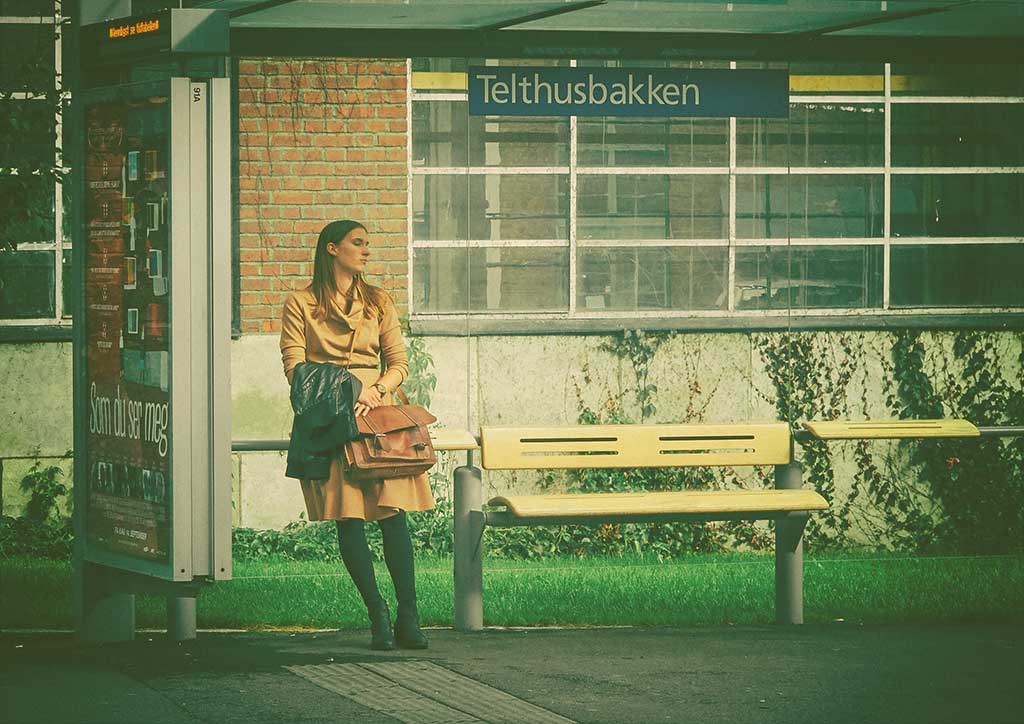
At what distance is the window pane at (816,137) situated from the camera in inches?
404

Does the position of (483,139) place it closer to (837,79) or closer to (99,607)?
(837,79)

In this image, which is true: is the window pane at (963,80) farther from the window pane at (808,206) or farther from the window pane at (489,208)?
the window pane at (489,208)

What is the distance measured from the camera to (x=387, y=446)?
7.98 metres

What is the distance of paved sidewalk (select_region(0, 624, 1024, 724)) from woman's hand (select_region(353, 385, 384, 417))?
101 cm

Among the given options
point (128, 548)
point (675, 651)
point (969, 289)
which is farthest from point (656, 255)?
point (128, 548)

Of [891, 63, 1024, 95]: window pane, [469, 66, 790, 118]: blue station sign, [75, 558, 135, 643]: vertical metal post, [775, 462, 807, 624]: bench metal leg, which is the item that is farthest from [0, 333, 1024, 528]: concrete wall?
[75, 558, 135, 643]: vertical metal post

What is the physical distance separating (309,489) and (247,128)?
283 cm

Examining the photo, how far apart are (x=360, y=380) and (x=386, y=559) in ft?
2.52

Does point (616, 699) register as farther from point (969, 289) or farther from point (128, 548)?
point (969, 289)

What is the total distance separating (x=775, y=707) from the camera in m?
7.03

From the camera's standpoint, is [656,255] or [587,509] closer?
[587,509]

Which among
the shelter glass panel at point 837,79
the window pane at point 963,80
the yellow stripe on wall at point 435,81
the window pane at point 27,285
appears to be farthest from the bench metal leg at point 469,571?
the window pane at point 963,80

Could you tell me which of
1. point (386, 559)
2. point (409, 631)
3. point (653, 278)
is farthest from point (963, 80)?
point (409, 631)

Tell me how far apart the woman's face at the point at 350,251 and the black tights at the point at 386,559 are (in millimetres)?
1076
